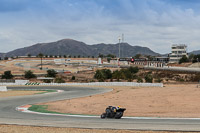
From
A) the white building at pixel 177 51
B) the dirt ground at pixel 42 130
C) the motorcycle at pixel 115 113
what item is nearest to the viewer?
the dirt ground at pixel 42 130

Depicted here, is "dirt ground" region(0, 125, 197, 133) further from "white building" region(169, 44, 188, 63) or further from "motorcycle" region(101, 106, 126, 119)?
"white building" region(169, 44, 188, 63)

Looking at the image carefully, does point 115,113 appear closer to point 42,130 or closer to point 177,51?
point 42,130

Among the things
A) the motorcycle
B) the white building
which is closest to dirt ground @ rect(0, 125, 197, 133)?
the motorcycle

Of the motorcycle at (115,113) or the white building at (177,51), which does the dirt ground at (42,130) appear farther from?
the white building at (177,51)

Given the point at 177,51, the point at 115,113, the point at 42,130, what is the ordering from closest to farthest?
the point at 42,130
the point at 115,113
the point at 177,51

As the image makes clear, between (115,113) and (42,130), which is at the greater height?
(115,113)

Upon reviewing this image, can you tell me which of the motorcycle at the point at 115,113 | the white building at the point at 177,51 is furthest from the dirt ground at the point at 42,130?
the white building at the point at 177,51

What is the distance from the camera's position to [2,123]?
789 inches

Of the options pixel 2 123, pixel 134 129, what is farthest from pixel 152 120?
pixel 2 123

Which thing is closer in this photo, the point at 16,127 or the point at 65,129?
the point at 65,129

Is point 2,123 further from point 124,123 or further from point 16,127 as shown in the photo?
point 124,123

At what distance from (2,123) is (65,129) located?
225 inches

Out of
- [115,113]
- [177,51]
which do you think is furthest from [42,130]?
[177,51]

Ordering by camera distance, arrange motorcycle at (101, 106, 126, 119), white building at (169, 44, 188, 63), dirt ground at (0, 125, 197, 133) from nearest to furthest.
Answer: dirt ground at (0, 125, 197, 133)
motorcycle at (101, 106, 126, 119)
white building at (169, 44, 188, 63)
